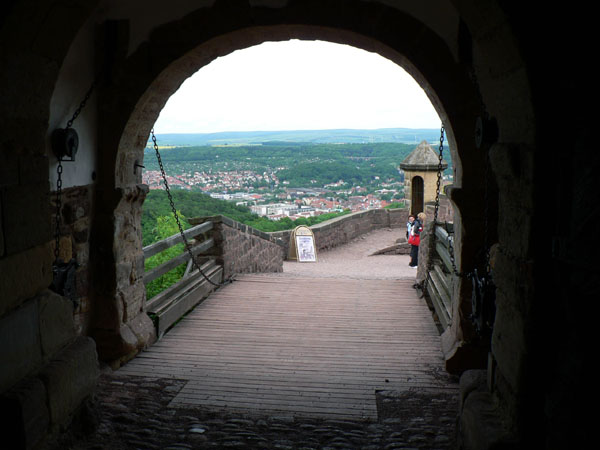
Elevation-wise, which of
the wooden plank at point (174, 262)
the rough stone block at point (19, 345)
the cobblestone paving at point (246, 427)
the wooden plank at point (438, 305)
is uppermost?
the rough stone block at point (19, 345)

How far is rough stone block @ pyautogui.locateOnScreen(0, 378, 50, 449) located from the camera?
7.12 feet

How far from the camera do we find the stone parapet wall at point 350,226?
1736 centimetres

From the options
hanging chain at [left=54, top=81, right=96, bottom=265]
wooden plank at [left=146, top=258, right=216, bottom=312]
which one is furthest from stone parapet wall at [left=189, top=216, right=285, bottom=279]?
hanging chain at [left=54, top=81, right=96, bottom=265]

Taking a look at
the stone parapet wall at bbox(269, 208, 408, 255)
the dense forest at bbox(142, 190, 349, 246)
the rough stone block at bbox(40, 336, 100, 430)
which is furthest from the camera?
the stone parapet wall at bbox(269, 208, 408, 255)

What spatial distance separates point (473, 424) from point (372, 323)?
3.50 metres

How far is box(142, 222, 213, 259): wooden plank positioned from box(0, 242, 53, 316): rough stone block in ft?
9.58

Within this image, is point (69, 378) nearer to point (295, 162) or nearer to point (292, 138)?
point (295, 162)

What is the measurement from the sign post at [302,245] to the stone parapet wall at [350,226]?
10.4 inches

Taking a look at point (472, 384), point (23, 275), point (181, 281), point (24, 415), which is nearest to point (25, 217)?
point (23, 275)

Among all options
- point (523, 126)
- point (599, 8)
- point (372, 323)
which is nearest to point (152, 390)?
point (372, 323)

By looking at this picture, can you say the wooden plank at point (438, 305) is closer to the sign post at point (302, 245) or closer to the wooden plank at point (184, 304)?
the wooden plank at point (184, 304)

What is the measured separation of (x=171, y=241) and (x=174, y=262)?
24 centimetres

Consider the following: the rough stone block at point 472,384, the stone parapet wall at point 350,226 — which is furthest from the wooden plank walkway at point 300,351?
the stone parapet wall at point 350,226

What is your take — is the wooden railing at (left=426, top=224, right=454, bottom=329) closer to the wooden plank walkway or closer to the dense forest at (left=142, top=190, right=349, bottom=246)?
the wooden plank walkway
